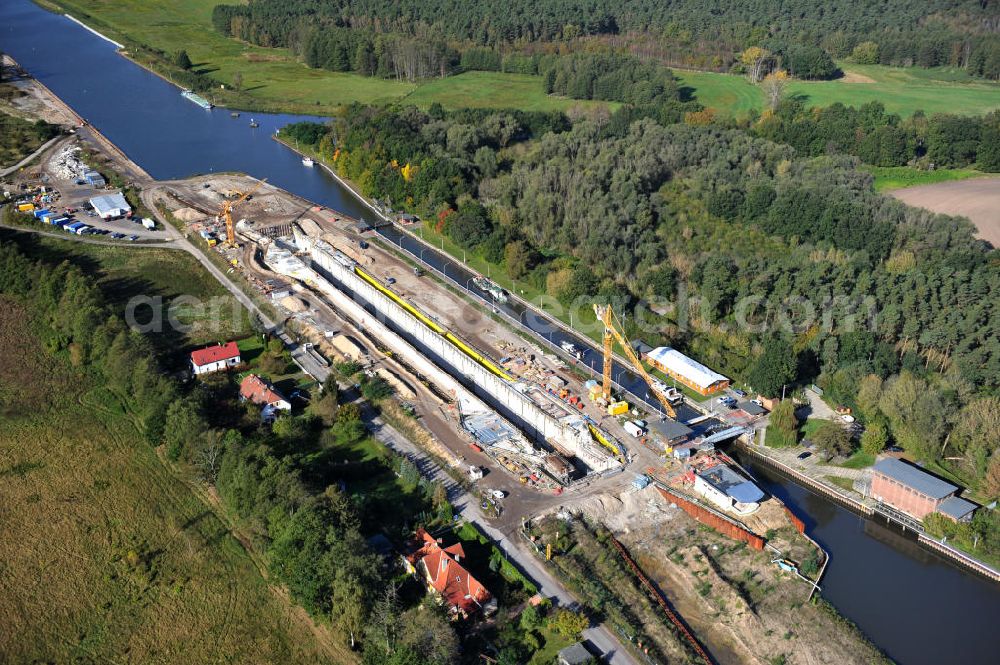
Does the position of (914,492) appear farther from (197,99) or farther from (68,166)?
(197,99)

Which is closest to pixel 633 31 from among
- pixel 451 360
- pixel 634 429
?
pixel 451 360

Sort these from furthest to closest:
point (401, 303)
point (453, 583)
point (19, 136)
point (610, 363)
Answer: point (19, 136)
point (401, 303)
point (610, 363)
point (453, 583)

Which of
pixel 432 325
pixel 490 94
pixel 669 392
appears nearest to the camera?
pixel 669 392

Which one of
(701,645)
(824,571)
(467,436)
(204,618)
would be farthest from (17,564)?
(824,571)

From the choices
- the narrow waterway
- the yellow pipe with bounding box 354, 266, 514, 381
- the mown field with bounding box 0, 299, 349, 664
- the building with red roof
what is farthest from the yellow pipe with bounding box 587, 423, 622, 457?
the mown field with bounding box 0, 299, 349, 664

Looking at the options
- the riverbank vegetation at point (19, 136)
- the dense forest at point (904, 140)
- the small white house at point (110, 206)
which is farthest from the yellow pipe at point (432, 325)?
the riverbank vegetation at point (19, 136)
